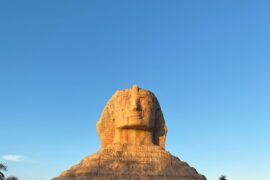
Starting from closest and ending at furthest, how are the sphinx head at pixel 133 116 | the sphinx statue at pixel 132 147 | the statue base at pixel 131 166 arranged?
the statue base at pixel 131 166 < the sphinx statue at pixel 132 147 < the sphinx head at pixel 133 116

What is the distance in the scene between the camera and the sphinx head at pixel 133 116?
19625 mm

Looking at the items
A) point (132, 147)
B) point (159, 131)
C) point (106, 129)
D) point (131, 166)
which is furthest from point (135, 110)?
point (131, 166)

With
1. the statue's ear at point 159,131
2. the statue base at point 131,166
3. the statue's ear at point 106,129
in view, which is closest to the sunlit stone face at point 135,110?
the statue's ear at point 106,129

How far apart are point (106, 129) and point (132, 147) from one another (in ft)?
6.44

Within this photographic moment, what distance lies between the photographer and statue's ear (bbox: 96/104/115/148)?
20453mm

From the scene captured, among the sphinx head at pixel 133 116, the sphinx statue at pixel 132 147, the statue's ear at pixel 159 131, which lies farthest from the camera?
the statue's ear at pixel 159 131

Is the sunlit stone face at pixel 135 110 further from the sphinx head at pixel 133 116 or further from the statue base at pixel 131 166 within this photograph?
the statue base at pixel 131 166

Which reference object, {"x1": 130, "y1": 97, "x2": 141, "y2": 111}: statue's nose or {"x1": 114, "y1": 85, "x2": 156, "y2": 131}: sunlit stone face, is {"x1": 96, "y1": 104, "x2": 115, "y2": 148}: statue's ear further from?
{"x1": 130, "y1": 97, "x2": 141, "y2": 111}: statue's nose

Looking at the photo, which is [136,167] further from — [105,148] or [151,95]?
[151,95]

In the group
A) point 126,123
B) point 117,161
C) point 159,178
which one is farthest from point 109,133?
point 159,178

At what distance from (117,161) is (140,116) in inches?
103

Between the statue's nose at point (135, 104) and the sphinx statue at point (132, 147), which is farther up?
the statue's nose at point (135, 104)

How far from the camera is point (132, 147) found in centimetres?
1914

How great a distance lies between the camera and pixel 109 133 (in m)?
20.5
